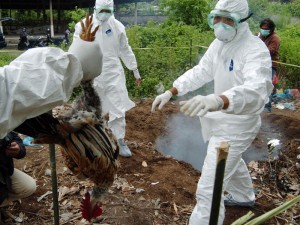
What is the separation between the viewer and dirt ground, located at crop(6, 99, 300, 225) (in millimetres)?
3766

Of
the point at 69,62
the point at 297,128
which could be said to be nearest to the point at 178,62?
the point at 297,128

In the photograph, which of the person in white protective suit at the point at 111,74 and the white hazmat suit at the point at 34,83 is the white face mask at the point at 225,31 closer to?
the white hazmat suit at the point at 34,83

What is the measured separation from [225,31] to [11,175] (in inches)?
90.9

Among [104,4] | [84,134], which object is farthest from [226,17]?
[104,4]

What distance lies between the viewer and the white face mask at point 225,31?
3.23 meters

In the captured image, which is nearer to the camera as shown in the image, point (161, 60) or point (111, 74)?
point (111, 74)

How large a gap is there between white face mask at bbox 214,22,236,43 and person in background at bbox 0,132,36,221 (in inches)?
78.0

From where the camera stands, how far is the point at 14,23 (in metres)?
19.6

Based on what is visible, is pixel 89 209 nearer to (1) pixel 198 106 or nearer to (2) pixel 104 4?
(1) pixel 198 106

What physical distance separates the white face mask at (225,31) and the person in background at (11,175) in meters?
1.98

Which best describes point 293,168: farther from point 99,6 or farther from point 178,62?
point 178,62

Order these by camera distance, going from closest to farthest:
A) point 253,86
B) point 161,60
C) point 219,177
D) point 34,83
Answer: point 219,177
point 34,83
point 253,86
point 161,60

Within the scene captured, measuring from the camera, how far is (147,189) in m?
4.30

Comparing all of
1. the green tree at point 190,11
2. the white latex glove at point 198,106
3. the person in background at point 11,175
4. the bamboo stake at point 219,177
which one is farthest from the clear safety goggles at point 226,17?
the green tree at point 190,11
